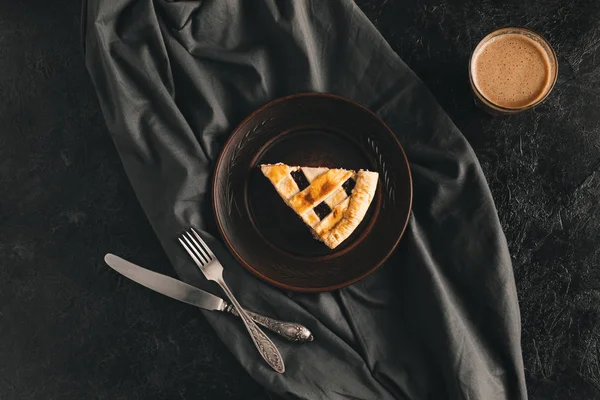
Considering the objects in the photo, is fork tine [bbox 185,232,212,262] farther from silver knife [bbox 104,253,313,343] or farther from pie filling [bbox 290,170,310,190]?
pie filling [bbox 290,170,310,190]

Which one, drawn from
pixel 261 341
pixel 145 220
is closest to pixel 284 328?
pixel 261 341

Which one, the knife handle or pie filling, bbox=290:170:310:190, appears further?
pie filling, bbox=290:170:310:190

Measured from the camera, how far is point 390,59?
2359mm

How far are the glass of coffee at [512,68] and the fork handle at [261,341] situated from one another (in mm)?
1149

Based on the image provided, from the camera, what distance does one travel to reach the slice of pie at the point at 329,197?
7.51 ft

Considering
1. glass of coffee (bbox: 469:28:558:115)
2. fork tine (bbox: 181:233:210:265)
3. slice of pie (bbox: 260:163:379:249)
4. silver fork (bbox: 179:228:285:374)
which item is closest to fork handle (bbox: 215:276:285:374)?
silver fork (bbox: 179:228:285:374)

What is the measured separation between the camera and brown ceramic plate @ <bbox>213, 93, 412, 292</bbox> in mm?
2291

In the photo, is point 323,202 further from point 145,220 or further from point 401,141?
point 145,220

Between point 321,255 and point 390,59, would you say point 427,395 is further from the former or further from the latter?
point 390,59

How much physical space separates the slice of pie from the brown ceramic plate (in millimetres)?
53

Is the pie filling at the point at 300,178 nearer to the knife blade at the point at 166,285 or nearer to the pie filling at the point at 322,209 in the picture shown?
the pie filling at the point at 322,209

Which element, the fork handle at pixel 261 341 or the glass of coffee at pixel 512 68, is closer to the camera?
the fork handle at pixel 261 341

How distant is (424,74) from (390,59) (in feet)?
0.68

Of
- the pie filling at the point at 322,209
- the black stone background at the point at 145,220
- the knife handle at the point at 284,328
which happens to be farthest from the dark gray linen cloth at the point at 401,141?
the pie filling at the point at 322,209
